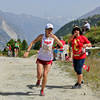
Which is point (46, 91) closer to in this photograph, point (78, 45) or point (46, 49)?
point (46, 49)

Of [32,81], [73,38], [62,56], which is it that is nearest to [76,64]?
[73,38]

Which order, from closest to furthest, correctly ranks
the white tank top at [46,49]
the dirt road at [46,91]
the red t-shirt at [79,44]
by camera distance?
the dirt road at [46,91] < the white tank top at [46,49] < the red t-shirt at [79,44]

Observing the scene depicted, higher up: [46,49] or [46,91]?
[46,49]

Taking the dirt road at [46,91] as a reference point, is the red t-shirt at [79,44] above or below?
above

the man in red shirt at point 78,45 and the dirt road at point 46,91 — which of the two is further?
the man in red shirt at point 78,45

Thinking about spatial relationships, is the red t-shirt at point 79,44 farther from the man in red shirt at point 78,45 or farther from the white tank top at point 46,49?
the white tank top at point 46,49

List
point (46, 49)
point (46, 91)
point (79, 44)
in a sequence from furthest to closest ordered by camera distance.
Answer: point (79, 44) < point (46, 91) < point (46, 49)

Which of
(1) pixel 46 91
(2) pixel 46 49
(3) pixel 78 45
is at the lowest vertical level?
(1) pixel 46 91

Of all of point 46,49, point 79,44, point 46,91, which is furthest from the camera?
point 79,44

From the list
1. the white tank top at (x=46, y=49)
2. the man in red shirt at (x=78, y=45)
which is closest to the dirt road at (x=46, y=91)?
the man in red shirt at (x=78, y=45)

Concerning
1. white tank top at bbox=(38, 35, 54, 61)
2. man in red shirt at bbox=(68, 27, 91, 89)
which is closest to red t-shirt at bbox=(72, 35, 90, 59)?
man in red shirt at bbox=(68, 27, 91, 89)

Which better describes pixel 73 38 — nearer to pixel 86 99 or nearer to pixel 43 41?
pixel 43 41

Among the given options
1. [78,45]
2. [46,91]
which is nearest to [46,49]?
[78,45]

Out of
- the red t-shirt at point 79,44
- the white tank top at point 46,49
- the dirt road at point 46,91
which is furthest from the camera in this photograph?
the red t-shirt at point 79,44
